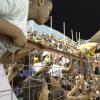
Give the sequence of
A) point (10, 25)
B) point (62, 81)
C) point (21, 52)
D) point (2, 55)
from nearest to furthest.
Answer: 1. point (10, 25)
2. point (2, 55)
3. point (21, 52)
4. point (62, 81)

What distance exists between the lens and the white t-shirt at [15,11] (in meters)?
1.25

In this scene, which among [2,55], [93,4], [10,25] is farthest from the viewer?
[93,4]

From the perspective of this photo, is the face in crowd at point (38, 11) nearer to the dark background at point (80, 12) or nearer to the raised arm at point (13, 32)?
the raised arm at point (13, 32)

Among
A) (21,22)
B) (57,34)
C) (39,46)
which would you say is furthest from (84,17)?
(57,34)

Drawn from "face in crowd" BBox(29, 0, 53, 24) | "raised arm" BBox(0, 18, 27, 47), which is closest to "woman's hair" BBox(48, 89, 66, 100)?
"face in crowd" BBox(29, 0, 53, 24)

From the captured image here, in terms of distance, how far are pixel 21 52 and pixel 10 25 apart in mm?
330

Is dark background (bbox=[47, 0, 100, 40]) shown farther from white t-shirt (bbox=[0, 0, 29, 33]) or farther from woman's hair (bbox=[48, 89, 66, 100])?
white t-shirt (bbox=[0, 0, 29, 33])

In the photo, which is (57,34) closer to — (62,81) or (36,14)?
(62,81)

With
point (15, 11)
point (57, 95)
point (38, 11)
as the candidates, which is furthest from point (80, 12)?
point (15, 11)

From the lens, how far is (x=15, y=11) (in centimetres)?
130

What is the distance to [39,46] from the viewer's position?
1.90 metres

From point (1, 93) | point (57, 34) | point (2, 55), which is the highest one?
point (57, 34)

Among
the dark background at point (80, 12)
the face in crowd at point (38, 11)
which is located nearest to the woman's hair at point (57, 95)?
the face in crowd at point (38, 11)

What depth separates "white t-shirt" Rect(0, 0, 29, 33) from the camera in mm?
1247
